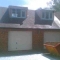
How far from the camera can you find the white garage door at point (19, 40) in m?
19.5

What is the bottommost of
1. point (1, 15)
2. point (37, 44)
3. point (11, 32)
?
point (37, 44)

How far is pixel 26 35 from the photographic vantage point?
20.3m

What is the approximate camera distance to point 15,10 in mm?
23109

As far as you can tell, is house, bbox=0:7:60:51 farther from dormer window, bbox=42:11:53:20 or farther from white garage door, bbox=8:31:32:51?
dormer window, bbox=42:11:53:20

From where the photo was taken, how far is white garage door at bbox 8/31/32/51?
64.0 feet

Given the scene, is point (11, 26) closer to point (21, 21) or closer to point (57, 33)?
point (21, 21)

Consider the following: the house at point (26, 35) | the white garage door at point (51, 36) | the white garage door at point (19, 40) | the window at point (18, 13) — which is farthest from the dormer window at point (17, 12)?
the white garage door at point (51, 36)

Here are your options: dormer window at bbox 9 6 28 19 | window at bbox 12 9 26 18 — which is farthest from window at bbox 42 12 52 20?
window at bbox 12 9 26 18

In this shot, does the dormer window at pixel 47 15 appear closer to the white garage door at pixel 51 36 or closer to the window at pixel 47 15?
the window at pixel 47 15

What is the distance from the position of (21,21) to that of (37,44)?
390 cm

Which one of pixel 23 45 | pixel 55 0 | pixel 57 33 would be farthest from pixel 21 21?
pixel 55 0

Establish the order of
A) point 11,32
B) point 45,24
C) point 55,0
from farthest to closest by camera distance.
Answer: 1. point 55,0
2. point 45,24
3. point 11,32

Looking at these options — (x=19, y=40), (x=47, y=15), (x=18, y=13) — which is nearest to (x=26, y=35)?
(x=19, y=40)

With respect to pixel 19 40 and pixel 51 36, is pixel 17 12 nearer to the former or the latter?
pixel 19 40
